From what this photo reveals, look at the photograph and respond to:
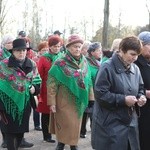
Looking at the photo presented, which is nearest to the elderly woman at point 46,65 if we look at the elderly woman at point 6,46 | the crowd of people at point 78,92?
the crowd of people at point 78,92

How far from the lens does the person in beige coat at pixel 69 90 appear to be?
534 cm

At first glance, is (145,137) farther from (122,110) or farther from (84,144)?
(84,144)

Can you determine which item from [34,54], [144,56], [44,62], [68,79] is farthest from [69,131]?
[34,54]

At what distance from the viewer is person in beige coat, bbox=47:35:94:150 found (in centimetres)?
534

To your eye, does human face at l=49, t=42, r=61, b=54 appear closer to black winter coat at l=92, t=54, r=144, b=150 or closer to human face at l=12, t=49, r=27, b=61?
human face at l=12, t=49, r=27, b=61

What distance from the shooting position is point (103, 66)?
3738mm

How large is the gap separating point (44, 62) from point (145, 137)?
2.63 meters

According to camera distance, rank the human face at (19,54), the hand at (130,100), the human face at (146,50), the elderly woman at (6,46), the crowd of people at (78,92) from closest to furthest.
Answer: the hand at (130,100), the crowd of people at (78,92), the human face at (146,50), the human face at (19,54), the elderly woman at (6,46)

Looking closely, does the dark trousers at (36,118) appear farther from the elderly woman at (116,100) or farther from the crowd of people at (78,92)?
the elderly woman at (116,100)

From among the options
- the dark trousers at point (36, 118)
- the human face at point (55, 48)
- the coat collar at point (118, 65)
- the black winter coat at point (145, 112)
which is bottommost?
the dark trousers at point (36, 118)

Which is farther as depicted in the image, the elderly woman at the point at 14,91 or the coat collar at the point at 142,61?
the elderly woman at the point at 14,91

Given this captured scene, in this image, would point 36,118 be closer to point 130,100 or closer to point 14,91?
point 14,91

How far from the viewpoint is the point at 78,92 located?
5379 mm

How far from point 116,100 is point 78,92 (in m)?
1.85
